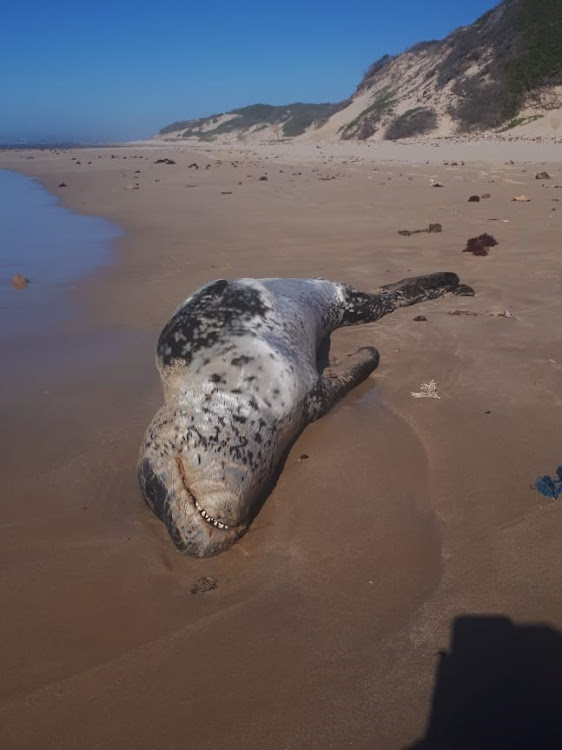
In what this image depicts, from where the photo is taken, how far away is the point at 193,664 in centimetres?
219

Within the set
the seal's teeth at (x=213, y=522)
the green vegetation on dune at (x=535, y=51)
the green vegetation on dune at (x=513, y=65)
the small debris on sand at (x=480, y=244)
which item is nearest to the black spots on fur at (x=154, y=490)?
the seal's teeth at (x=213, y=522)

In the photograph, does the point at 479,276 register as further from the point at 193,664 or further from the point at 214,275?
the point at 193,664

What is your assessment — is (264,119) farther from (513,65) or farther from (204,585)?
(204,585)

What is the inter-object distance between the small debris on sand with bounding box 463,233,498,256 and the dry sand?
4.73 feet

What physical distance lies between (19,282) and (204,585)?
5.25m

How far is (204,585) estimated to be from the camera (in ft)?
8.45

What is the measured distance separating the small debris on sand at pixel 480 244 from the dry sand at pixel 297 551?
1442mm

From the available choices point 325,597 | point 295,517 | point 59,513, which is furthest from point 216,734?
point 59,513

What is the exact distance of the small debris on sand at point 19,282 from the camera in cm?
676

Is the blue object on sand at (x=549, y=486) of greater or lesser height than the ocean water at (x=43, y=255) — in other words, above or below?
above

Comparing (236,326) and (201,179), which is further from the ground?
Answer: (236,326)

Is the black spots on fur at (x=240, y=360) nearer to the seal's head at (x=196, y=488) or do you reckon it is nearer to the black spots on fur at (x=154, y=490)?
the seal's head at (x=196, y=488)

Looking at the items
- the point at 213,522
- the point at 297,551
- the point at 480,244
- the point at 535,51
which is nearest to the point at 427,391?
the point at 297,551

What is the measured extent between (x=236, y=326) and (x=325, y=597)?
203cm
